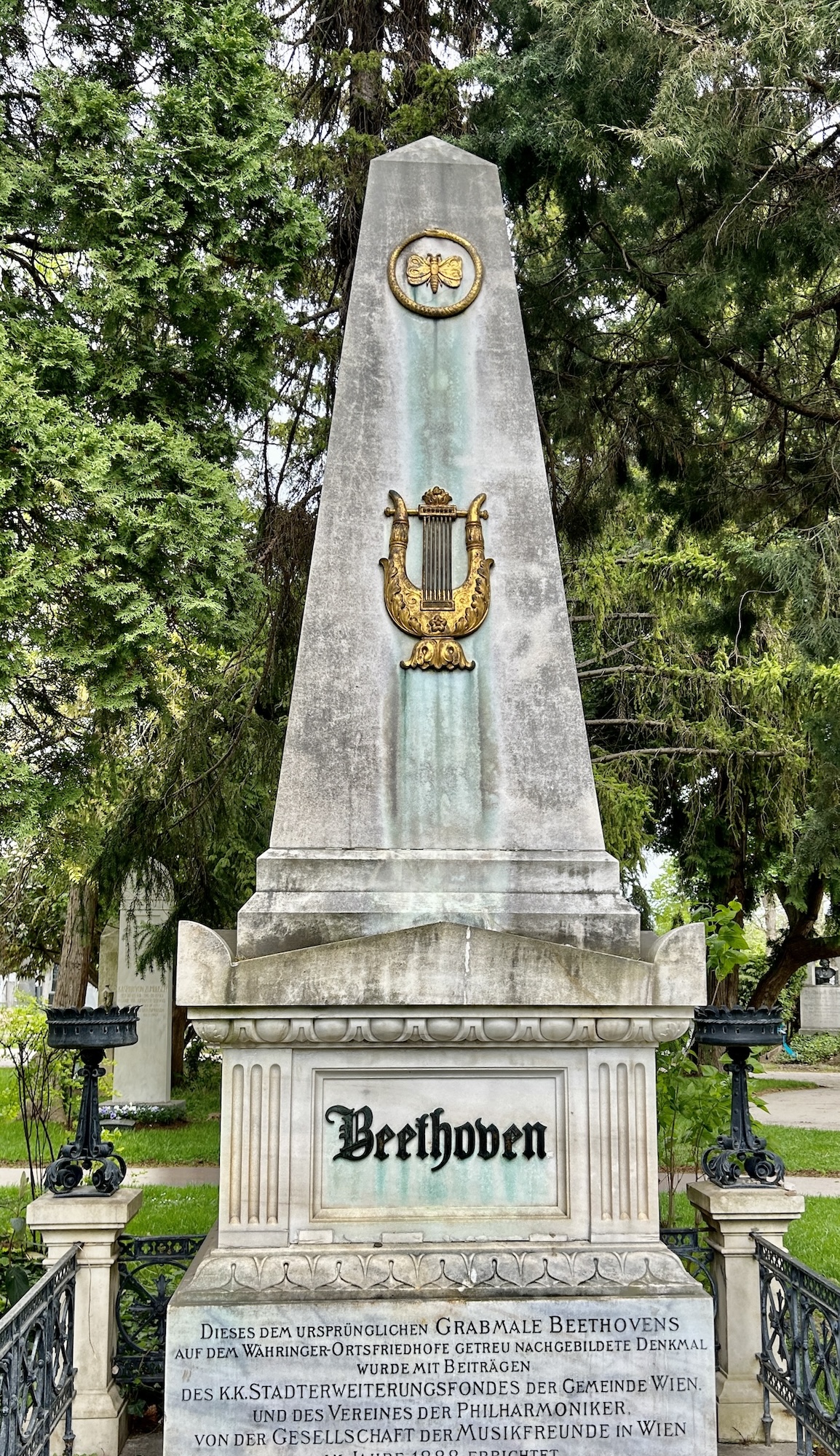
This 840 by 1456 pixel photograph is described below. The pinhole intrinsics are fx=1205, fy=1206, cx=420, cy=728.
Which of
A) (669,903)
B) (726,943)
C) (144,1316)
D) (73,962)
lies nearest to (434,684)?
(144,1316)

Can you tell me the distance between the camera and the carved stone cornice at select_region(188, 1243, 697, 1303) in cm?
407

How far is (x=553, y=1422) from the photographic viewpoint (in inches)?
158

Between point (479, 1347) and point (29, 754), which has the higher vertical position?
point (29, 754)

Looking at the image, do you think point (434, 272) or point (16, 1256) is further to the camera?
point (16, 1256)

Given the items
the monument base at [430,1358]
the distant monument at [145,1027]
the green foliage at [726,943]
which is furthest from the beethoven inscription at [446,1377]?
the distant monument at [145,1027]

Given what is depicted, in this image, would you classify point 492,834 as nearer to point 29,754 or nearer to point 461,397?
point 461,397

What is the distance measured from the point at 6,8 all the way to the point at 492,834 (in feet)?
A: 19.4

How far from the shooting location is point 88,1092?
538cm

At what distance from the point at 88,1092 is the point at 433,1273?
1976 mm

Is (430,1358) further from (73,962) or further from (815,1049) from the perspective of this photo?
(815,1049)

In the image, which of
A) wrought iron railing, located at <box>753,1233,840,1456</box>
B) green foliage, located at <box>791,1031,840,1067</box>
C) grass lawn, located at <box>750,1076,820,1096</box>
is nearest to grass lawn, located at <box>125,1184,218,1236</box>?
wrought iron railing, located at <box>753,1233,840,1456</box>

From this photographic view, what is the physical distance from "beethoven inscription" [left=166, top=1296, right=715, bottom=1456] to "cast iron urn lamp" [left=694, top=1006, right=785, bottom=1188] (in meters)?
1.25

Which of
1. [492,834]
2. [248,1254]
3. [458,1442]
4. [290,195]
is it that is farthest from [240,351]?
[458,1442]

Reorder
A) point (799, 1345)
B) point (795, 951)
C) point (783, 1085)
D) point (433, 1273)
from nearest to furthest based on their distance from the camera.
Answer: point (433, 1273), point (799, 1345), point (795, 951), point (783, 1085)
